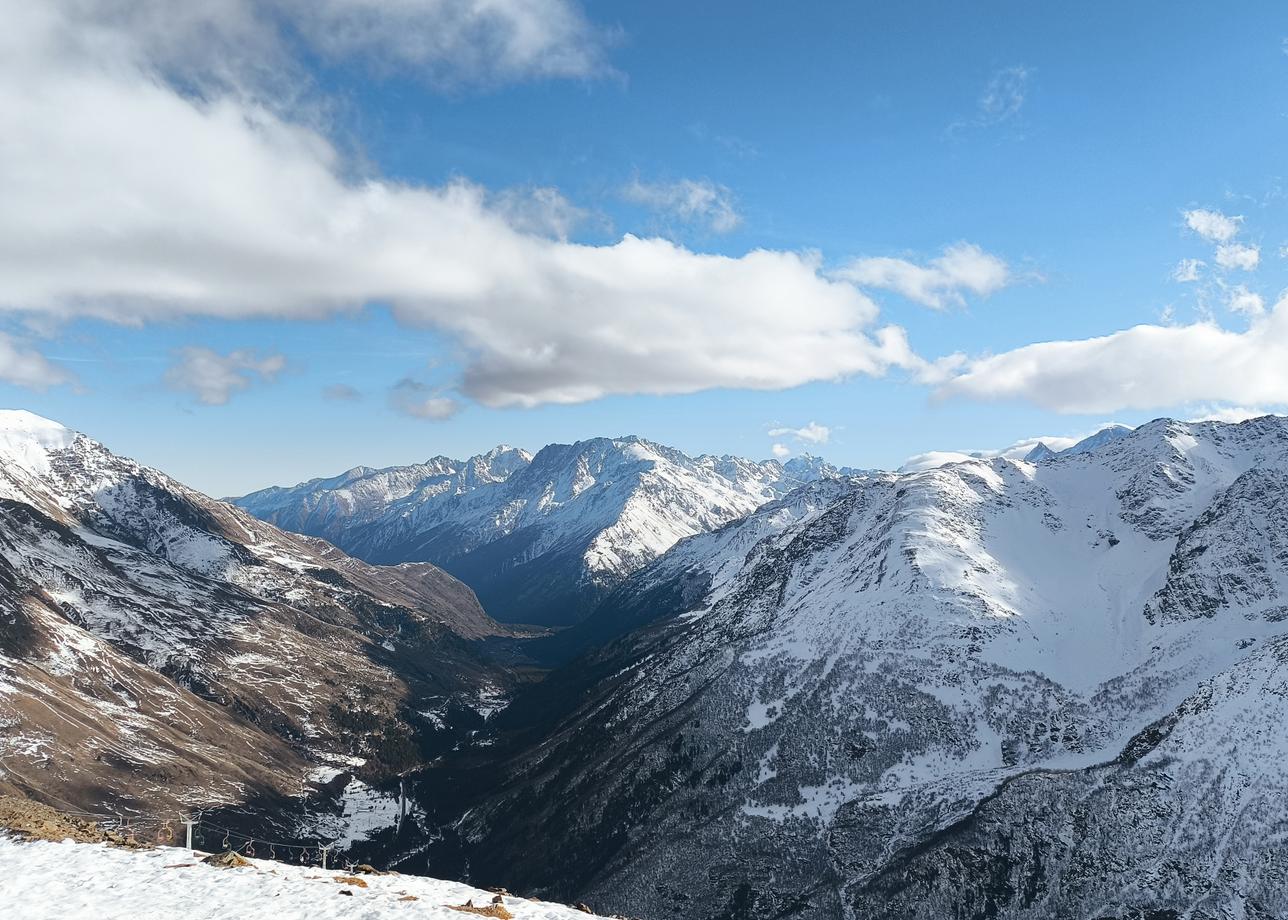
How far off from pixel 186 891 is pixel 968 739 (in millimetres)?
120897

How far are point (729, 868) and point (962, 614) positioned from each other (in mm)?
65948

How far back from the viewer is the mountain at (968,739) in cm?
9019

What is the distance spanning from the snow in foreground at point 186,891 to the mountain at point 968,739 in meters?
84.5

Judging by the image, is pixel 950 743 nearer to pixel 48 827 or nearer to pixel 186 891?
pixel 186 891

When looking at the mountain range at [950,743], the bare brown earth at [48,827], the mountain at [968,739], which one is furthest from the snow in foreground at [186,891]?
the mountain range at [950,743]

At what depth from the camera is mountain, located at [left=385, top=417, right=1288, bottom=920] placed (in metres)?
90.2

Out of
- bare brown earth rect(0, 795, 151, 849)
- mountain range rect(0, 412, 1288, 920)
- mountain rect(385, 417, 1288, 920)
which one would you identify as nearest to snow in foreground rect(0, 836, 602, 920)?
bare brown earth rect(0, 795, 151, 849)

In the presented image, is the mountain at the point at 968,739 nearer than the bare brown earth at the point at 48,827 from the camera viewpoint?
No

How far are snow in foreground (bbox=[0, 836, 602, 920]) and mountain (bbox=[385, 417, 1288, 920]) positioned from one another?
8447 cm

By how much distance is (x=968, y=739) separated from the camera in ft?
402

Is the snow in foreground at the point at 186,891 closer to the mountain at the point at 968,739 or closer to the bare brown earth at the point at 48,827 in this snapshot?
the bare brown earth at the point at 48,827

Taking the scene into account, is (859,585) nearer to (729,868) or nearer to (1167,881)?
(729,868)

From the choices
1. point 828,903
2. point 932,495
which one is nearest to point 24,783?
point 828,903

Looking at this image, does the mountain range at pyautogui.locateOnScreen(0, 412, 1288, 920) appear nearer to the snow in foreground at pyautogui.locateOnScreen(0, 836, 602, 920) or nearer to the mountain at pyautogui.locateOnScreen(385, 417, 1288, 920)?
the mountain at pyautogui.locateOnScreen(385, 417, 1288, 920)
